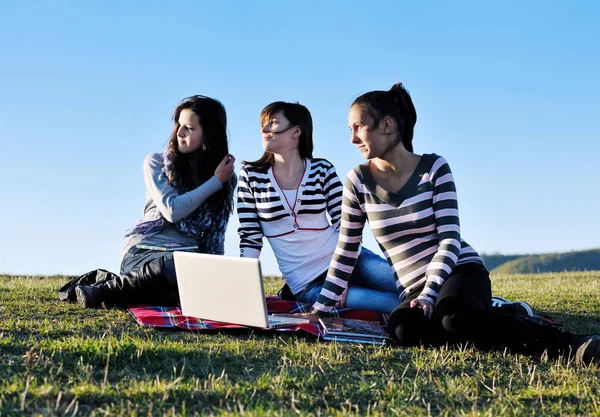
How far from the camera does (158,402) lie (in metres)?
3.62

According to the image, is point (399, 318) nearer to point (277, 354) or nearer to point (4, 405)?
point (277, 354)

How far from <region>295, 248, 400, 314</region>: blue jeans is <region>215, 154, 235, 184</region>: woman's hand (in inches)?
55.2

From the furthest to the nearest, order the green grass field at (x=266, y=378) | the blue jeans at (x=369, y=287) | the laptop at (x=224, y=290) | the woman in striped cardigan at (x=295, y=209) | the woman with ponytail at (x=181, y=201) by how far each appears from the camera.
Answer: the woman with ponytail at (x=181, y=201)
the woman in striped cardigan at (x=295, y=209)
the blue jeans at (x=369, y=287)
the laptop at (x=224, y=290)
the green grass field at (x=266, y=378)

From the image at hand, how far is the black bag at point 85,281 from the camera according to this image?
24.8 feet

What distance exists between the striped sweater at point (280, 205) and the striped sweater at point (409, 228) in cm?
93

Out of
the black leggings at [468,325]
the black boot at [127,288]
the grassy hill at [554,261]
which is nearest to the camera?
the black leggings at [468,325]

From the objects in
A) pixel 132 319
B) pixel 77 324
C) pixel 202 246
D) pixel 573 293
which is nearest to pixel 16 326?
pixel 77 324

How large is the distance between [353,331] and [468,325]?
966 mm

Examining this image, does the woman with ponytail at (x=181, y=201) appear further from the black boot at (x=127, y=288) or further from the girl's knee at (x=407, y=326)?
the girl's knee at (x=407, y=326)

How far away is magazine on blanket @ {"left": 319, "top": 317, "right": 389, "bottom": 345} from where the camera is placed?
541 cm

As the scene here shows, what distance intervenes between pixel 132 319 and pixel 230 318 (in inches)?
51.4

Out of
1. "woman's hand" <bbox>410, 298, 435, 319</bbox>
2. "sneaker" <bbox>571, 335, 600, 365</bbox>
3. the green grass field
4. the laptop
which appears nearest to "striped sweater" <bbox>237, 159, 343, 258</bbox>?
the laptop

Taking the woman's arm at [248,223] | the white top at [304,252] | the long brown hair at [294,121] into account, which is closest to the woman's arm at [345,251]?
the white top at [304,252]

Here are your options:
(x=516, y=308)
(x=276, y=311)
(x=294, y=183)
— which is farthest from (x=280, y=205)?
(x=516, y=308)
